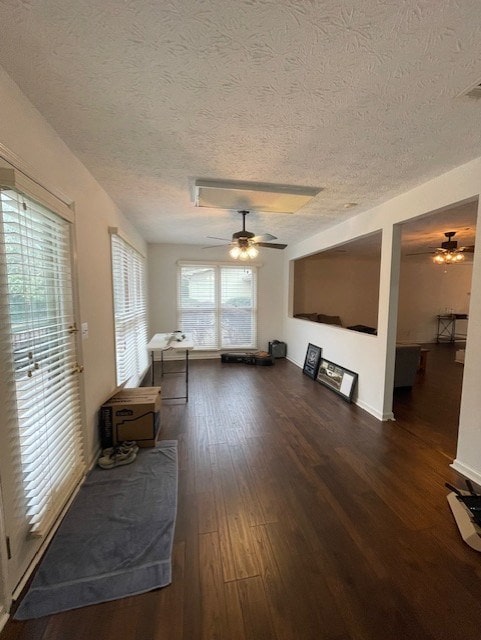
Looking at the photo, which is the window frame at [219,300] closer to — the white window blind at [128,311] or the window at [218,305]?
the window at [218,305]

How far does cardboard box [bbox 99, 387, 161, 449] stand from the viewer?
8.42 ft

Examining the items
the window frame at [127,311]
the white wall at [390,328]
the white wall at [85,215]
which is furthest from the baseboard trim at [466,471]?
the window frame at [127,311]

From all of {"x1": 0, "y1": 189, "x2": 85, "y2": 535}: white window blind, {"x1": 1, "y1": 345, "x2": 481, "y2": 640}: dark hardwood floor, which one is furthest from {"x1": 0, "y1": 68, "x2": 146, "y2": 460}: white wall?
{"x1": 1, "y1": 345, "x2": 481, "y2": 640}: dark hardwood floor

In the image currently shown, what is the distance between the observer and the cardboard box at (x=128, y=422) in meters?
2.57

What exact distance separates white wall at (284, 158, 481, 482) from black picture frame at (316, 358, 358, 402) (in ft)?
0.36

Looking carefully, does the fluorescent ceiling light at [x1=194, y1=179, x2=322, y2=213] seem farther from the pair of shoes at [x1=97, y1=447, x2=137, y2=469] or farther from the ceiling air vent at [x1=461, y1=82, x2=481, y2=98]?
the pair of shoes at [x1=97, y1=447, x2=137, y2=469]

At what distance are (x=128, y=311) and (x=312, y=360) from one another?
10.4 ft

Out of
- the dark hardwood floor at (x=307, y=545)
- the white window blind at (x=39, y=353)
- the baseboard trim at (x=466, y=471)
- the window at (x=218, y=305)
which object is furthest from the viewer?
the window at (x=218, y=305)

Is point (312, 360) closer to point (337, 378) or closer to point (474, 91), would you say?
point (337, 378)

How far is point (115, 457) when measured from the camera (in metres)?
2.42

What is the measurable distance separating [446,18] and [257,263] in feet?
17.1

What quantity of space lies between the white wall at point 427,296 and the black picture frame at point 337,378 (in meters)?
4.73

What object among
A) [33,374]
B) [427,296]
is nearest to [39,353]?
[33,374]

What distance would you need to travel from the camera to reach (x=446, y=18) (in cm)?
104
